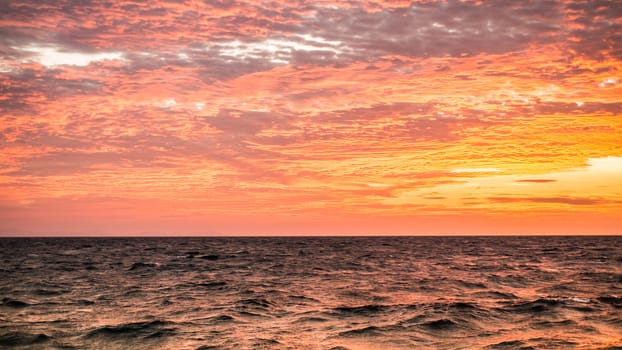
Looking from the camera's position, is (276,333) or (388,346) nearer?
(388,346)

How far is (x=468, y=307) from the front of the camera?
2500cm

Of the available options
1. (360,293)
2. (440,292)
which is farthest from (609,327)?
(360,293)

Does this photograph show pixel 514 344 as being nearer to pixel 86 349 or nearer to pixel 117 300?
pixel 86 349

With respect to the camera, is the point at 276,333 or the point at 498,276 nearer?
the point at 276,333

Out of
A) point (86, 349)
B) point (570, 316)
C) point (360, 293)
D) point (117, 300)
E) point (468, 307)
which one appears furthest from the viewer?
point (360, 293)

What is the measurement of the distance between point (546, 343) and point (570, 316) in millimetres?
5901

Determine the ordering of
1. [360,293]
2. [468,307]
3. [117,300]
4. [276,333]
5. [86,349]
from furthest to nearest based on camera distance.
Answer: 1. [360,293]
2. [117,300]
3. [468,307]
4. [276,333]
5. [86,349]

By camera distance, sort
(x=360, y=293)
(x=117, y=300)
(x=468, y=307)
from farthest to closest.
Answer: (x=360, y=293) → (x=117, y=300) → (x=468, y=307)

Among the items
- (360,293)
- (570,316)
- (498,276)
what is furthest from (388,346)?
(498,276)

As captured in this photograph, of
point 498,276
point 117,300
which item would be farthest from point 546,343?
point 498,276

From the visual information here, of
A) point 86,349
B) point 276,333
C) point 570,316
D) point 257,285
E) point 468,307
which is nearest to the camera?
point 86,349

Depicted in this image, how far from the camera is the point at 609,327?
20.0 meters

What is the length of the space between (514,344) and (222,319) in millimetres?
11972

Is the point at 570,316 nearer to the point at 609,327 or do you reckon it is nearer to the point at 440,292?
the point at 609,327
